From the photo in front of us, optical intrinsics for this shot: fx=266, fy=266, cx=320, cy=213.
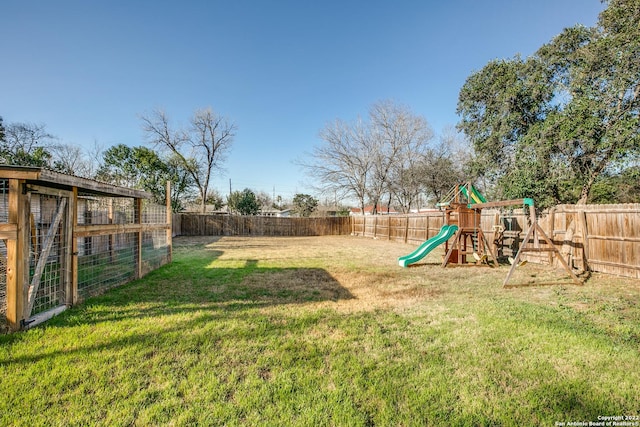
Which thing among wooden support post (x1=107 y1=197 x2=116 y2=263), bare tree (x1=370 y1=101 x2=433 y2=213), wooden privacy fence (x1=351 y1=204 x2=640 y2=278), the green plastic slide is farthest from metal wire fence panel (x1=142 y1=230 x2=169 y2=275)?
bare tree (x1=370 y1=101 x2=433 y2=213)

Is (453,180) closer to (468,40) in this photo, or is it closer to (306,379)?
(468,40)

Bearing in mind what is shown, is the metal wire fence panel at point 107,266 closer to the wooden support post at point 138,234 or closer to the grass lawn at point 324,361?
the wooden support post at point 138,234

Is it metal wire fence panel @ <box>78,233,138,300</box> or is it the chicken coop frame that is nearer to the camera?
the chicken coop frame

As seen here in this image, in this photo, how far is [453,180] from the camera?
1845cm

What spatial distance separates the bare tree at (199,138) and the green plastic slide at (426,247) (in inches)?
793

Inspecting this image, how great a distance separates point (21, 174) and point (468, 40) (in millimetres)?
13644

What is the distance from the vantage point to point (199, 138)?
971 inches

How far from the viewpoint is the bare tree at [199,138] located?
2283cm

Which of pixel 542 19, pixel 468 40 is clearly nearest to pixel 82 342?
pixel 468 40

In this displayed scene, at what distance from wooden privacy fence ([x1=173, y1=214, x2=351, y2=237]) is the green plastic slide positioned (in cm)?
1391

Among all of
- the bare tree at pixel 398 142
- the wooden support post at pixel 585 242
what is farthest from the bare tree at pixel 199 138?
the wooden support post at pixel 585 242

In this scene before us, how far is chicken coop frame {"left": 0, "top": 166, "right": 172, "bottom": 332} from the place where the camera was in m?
2.71

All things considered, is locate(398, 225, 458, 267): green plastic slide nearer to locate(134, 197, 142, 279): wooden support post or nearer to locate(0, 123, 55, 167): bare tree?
locate(134, 197, 142, 279): wooden support post

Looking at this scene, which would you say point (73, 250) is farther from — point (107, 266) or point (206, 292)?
point (206, 292)
